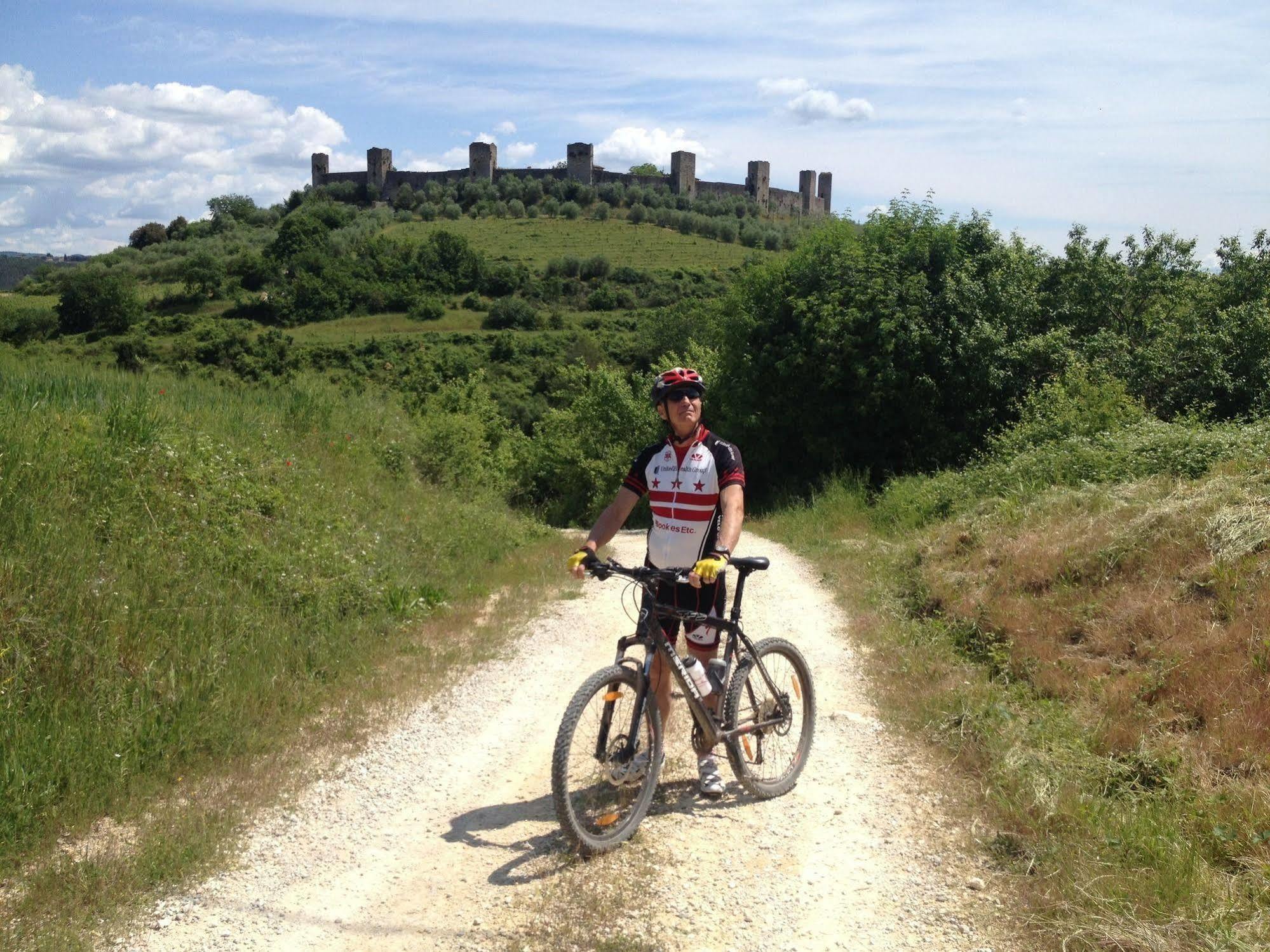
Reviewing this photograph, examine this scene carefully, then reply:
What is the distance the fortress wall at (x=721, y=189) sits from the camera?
126 m

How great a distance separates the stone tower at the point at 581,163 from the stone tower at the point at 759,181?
2274 cm

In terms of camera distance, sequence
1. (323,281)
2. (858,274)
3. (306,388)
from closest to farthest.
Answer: (306,388) < (858,274) < (323,281)

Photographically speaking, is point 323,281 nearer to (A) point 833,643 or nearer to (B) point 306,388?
(B) point 306,388

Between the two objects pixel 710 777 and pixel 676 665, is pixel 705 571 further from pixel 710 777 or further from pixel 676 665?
pixel 710 777

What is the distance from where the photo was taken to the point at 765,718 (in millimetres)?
5422

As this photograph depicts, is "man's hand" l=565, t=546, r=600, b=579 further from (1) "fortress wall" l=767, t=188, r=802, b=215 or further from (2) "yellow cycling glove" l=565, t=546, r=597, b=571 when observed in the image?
(1) "fortress wall" l=767, t=188, r=802, b=215

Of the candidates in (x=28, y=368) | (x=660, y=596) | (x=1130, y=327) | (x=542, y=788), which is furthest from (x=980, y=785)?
(x=1130, y=327)

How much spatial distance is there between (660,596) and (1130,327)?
16.1m

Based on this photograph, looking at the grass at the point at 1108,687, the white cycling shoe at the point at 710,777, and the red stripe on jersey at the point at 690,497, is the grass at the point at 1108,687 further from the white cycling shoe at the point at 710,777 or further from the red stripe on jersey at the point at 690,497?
the red stripe on jersey at the point at 690,497

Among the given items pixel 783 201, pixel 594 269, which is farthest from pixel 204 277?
pixel 783 201

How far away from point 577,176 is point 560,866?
12145cm

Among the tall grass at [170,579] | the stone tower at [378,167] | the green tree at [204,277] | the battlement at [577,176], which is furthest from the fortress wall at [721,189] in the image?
the tall grass at [170,579]

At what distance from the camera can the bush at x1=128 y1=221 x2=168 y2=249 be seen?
100 metres

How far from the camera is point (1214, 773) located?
506 cm
